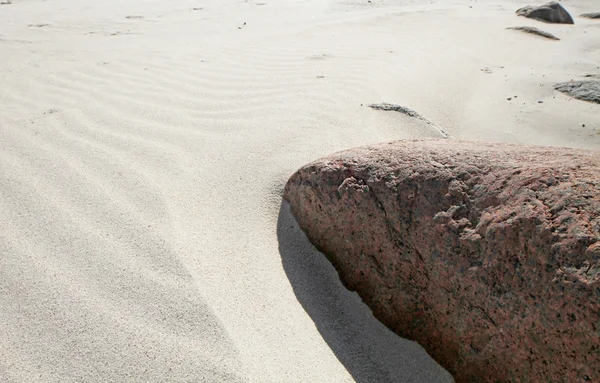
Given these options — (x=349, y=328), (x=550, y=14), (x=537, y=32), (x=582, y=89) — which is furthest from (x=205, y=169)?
(x=550, y=14)

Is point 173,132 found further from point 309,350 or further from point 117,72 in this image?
point 309,350

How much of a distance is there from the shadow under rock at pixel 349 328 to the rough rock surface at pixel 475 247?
1.5 inches

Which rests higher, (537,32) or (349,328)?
(537,32)

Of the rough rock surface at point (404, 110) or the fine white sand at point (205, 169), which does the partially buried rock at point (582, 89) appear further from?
the rough rock surface at point (404, 110)

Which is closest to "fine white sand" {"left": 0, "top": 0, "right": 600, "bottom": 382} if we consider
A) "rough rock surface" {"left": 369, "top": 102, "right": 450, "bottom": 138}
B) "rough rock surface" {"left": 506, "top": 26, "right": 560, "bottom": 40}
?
"rough rock surface" {"left": 369, "top": 102, "right": 450, "bottom": 138}

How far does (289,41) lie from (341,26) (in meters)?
1.24

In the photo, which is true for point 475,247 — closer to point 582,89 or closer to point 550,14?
point 582,89

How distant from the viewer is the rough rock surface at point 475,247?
4.22ft

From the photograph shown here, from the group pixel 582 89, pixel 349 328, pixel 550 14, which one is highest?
pixel 550 14

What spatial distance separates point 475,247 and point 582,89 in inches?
137

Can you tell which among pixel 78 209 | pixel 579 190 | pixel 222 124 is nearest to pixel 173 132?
pixel 222 124

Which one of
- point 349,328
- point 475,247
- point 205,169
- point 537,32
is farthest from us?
point 537,32

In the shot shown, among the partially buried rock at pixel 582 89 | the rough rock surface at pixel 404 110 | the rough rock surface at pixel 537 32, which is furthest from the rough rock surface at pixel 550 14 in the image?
the rough rock surface at pixel 404 110

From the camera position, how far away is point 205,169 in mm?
2559
